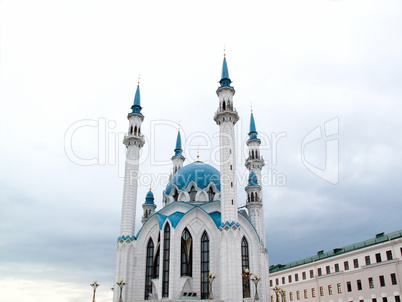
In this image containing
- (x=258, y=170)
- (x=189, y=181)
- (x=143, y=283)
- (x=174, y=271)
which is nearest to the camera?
(x=174, y=271)

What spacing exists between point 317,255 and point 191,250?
26926 millimetres

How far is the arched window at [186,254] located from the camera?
4228cm

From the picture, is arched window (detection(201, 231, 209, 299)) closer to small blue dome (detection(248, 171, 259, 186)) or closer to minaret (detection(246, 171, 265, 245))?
minaret (detection(246, 171, 265, 245))

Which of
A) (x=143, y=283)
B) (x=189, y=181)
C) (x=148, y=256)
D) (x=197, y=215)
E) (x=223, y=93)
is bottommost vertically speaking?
(x=143, y=283)

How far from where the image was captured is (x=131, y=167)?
49.9 metres

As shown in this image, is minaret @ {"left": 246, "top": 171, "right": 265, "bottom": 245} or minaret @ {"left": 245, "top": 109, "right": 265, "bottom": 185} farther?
minaret @ {"left": 245, "top": 109, "right": 265, "bottom": 185}

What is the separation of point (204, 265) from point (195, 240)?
118 inches

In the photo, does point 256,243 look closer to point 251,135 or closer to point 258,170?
point 258,170

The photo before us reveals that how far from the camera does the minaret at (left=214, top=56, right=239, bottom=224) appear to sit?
1682 inches

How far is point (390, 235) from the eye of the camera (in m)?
46.4

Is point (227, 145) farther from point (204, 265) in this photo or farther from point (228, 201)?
point (204, 265)

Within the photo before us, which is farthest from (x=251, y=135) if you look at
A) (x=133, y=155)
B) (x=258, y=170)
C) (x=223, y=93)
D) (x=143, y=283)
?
(x=143, y=283)

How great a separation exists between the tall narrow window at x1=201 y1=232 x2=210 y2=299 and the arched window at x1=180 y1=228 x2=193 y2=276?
4.32ft

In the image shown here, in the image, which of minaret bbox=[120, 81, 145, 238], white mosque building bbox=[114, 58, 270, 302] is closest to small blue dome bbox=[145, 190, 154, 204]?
white mosque building bbox=[114, 58, 270, 302]
